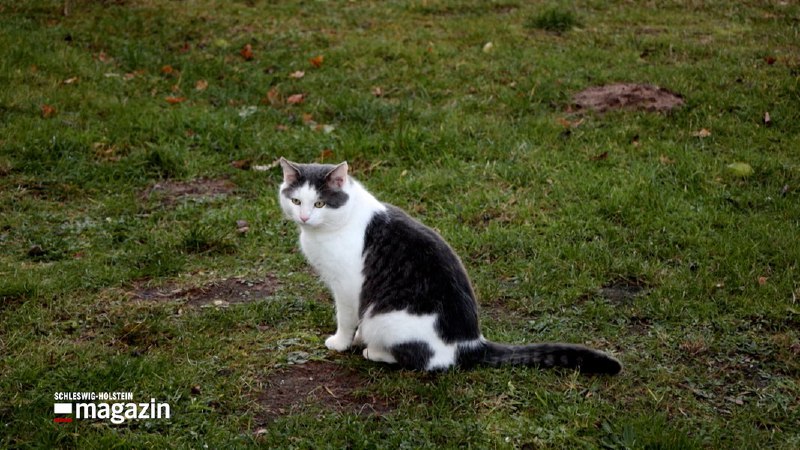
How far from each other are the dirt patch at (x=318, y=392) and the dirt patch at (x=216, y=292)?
953 millimetres

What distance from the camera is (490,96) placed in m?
7.91

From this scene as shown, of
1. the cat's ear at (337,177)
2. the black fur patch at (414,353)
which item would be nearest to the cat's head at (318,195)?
the cat's ear at (337,177)

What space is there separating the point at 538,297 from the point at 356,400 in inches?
63.0

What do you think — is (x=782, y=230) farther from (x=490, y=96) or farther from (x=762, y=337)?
(x=490, y=96)

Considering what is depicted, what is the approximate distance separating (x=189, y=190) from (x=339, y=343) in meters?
2.83

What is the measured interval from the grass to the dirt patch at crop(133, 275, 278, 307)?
Answer: 8cm

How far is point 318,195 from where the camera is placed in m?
4.21

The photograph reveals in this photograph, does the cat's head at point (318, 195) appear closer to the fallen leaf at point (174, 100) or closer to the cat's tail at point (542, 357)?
the cat's tail at point (542, 357)

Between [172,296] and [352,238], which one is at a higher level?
[352,238]

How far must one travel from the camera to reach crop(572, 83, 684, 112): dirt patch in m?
7.47

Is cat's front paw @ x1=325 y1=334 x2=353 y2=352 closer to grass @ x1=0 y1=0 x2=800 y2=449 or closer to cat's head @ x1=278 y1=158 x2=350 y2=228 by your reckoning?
grass @ x1=0 y1=0 x2=800 y2=449

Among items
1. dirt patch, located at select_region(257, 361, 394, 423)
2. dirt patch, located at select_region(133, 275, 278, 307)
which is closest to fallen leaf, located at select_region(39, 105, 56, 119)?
dirt patch, located at select_region(133, 275, 278, 307)

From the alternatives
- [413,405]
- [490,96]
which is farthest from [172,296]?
[490,96]

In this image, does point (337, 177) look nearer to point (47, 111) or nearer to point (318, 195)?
point (318, 195)
